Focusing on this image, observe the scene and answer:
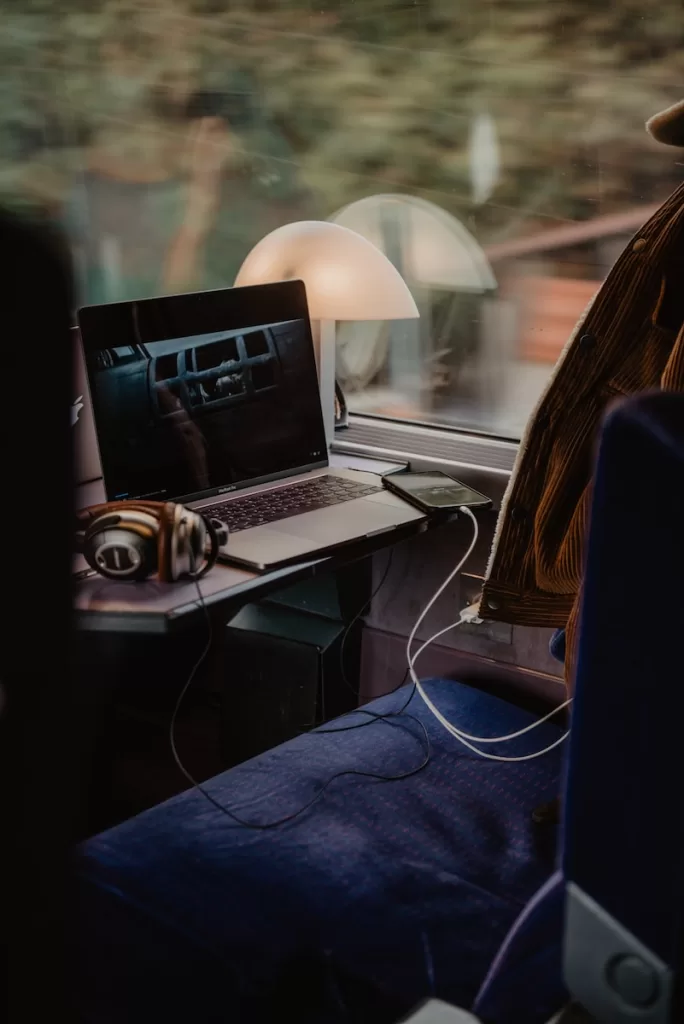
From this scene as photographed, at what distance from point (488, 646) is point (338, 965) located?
3.06ft

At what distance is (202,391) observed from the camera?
5.48ft

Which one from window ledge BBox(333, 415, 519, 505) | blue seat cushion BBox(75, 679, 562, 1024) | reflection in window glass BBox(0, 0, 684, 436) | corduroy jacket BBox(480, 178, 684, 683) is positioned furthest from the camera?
window ledge BBox(333, 415, 519, 505)

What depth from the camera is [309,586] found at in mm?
2059

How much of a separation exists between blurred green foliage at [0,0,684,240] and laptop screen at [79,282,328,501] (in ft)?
1.40

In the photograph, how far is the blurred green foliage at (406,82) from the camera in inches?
67.9

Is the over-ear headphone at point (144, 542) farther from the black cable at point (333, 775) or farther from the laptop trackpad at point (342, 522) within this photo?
the laptop trackpad at point (342, 522)

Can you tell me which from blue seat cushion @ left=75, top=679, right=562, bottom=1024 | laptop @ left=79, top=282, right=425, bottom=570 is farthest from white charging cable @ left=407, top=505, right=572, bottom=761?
laptop @ left=79, top=282, right=425, bottom=570

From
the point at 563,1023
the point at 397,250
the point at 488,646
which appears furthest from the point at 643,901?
the point at 397,250

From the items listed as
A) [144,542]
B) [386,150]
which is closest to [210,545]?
[144,542]

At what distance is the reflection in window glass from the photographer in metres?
1.77

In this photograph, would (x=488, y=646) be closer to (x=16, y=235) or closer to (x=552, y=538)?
(x=552, y=538)

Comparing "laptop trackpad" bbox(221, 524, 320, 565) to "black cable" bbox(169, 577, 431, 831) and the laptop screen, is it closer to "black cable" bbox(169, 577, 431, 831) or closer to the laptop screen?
"black cable" bbox(169, 577, 431, 831)

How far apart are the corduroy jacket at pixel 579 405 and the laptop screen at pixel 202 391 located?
19.3 inches

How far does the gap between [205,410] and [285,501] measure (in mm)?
203
